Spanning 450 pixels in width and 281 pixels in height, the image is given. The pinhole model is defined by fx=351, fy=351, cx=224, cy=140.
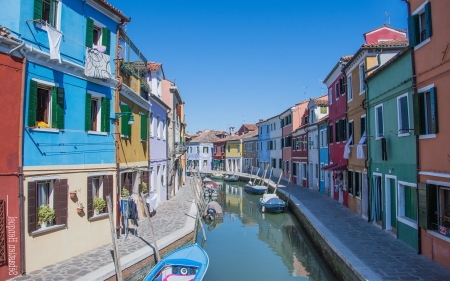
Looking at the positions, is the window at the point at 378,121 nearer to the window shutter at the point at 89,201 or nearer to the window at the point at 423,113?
the window at the point at 423,113

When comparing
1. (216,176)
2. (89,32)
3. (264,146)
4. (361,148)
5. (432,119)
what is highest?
(89,32)

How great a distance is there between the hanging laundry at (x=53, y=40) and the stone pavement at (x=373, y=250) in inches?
422

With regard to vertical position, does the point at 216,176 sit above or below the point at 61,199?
below

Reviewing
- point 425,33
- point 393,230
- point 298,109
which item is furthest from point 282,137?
point 425,33

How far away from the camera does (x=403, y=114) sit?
41.8 feet

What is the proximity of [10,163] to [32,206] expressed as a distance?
140 centimetres

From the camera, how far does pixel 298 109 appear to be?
1567 inches

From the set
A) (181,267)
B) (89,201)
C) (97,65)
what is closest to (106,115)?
(97,65)

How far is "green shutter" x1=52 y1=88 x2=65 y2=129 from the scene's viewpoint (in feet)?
35.9

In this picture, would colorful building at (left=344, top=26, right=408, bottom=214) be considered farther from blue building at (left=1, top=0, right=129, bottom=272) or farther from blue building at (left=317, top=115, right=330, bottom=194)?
blue building at (left=1, top=0, right=129, bottom=272)

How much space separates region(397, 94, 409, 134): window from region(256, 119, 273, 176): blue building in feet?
122

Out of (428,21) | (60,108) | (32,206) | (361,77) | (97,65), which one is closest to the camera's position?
(32,206)

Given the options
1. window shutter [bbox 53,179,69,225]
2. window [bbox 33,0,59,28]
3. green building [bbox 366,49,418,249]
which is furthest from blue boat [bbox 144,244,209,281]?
window [bbox 33,0,59,28]

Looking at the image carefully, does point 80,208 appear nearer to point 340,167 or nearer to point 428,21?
point 428,21
